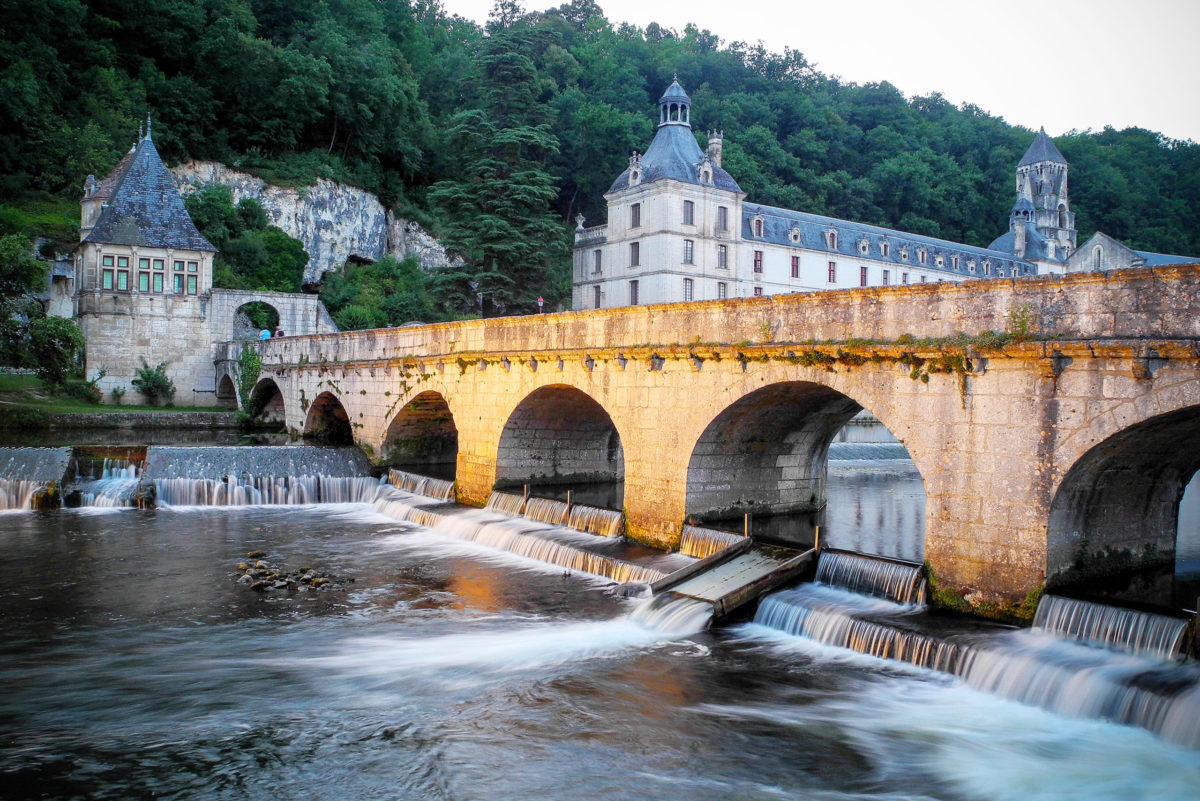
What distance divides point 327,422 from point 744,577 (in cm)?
2213

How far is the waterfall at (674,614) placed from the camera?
1245 centimetres

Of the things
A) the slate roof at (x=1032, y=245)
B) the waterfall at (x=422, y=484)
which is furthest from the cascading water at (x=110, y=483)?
the slate roof at (x=1032, y=245)

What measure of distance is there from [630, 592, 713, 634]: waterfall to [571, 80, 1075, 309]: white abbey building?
127ft

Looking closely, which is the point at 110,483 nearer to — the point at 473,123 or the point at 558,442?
the point at 558,442

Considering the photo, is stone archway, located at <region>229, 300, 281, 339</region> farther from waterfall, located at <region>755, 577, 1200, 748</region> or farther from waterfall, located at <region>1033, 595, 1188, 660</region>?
waterfall, located at <region>1033, 595, 1188, 660</region>

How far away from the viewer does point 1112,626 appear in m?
9.79

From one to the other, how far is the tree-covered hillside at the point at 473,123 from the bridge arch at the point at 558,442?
2590cm

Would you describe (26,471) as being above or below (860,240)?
below

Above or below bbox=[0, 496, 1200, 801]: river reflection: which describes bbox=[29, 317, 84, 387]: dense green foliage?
above

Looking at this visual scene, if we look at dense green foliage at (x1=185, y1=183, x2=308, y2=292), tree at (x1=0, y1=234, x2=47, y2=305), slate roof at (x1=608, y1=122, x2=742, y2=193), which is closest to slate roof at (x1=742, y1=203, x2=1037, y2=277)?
slate roof at (x1=608, y1=122, x2=742, y2=193)

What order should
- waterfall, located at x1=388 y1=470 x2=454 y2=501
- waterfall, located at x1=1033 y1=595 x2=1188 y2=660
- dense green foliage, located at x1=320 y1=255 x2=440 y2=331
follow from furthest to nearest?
dense green foliage, located at x1=320 y1=255 x2=440 y2=331, waterfall, located at x1=388 y1=470 x2=454 y2=501, waterfall, located at x1=1033 y1=595 x2=1188 y2=660

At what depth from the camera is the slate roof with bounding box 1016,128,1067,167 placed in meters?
76.9

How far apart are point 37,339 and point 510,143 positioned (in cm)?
2888

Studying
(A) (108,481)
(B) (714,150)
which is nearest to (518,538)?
(A) (108,481)
